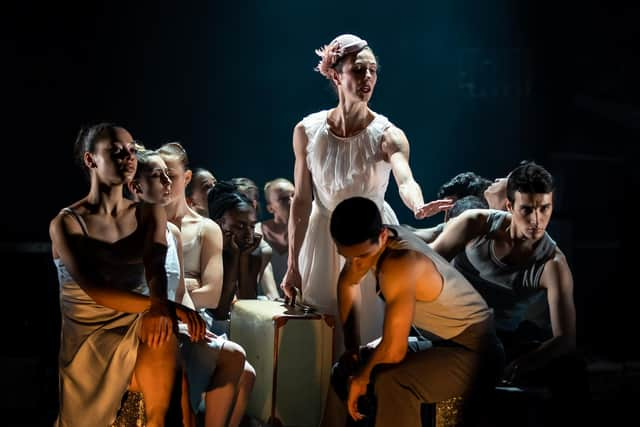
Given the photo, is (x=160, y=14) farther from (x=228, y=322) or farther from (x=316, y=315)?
(x=316, y=315)

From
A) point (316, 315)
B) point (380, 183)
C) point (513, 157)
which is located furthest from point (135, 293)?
point (513, 157)

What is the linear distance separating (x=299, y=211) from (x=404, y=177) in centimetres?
58

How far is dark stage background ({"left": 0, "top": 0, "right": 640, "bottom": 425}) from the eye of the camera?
621 cm

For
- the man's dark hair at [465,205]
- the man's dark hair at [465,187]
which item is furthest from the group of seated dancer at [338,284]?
the man's dark hair at [465,187]

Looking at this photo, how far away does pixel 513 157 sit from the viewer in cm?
720

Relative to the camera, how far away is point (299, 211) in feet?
13.6

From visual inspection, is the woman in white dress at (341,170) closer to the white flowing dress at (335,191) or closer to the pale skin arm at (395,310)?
the white flowing dress at (335,191)

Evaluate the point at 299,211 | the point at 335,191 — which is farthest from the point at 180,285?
the point at 335,191

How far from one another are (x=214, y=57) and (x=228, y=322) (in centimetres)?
332

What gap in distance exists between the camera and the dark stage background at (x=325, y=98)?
6207 millimetres

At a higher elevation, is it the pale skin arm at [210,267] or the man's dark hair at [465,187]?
the man's dark hair at [465,187]

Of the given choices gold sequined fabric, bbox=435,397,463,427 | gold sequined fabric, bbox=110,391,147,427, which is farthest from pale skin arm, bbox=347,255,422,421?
gold sequined fabric, bbox=110,391,147,427

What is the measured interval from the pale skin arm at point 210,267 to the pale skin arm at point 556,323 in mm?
1500

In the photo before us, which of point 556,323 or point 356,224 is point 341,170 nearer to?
point 356,224
